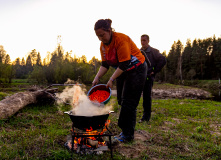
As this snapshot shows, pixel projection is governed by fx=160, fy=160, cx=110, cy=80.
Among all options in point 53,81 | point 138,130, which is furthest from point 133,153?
point 53,81

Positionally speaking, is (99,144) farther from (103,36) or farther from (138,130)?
(103,36)

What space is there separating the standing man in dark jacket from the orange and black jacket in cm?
170

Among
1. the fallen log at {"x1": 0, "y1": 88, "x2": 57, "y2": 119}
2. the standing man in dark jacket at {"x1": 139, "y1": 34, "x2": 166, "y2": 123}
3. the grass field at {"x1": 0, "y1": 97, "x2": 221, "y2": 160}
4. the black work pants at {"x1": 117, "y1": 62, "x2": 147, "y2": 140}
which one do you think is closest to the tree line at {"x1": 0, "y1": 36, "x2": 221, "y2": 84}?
the fallen log at {"x1": 0, "y1": 88, "x2": 57, "y2": 119}

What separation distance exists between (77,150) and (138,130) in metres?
1.68

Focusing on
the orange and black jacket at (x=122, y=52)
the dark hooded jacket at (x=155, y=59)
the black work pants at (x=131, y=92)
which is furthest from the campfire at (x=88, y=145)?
the dark hooded jacket at (x=155, y=59)

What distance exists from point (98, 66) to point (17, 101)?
28002mm

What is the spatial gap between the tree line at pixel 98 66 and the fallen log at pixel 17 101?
1008cm

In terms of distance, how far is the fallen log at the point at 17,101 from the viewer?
3.95 m

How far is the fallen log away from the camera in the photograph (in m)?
3.95

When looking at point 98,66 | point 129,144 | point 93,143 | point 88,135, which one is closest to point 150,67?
point 129,144

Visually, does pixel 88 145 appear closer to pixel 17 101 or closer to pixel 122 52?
pixel 122 52

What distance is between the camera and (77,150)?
2.43m

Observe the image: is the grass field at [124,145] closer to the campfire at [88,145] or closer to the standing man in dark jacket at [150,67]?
the campfire at [88,145]

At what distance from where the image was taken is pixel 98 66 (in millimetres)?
32406
